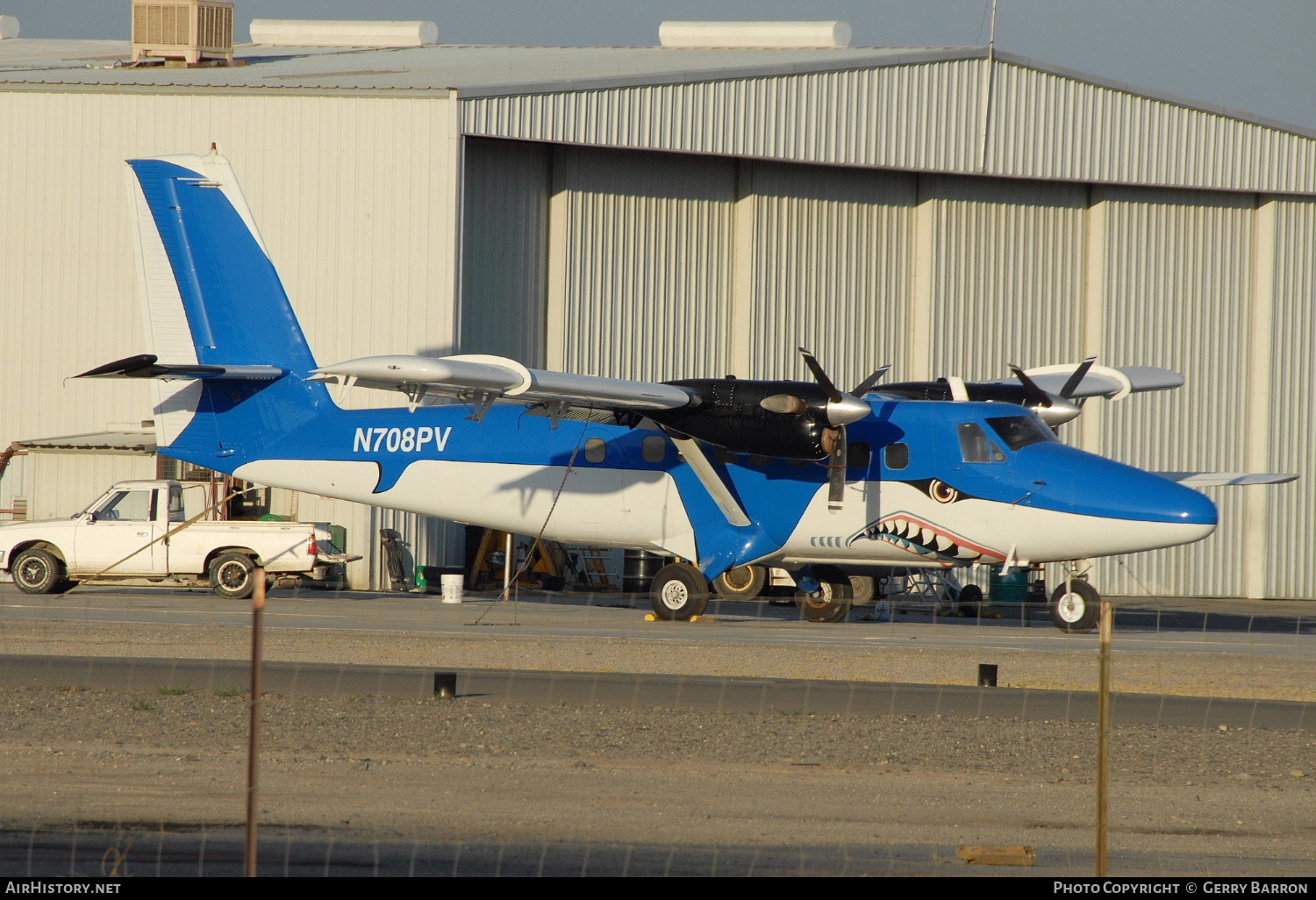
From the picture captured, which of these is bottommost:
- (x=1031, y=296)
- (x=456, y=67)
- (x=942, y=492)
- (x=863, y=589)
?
(x=863, y=589)

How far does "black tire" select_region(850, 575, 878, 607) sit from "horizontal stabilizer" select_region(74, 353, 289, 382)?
935cm

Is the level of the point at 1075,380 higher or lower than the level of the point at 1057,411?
higher

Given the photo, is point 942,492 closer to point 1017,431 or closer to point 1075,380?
point 1017,431

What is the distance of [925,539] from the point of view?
18.8 metres

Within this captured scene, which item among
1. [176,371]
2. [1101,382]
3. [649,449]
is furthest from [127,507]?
[1101,382]

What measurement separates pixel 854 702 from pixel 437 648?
515 centimetres

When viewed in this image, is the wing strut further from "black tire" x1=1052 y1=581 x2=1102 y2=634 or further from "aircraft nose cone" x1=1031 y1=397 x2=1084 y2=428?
"aircraft nose cone" x1=1031 y1=397 x2=1084 y2=428

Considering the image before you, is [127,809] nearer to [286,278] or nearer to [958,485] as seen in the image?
[958,485]

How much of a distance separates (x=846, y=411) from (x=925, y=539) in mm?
2148

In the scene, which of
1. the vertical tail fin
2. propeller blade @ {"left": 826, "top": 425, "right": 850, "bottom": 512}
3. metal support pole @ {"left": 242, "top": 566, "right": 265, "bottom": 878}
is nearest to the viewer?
metal support pole @ {"left": 242, "top": 566, "right": 265, "bottom": 878}

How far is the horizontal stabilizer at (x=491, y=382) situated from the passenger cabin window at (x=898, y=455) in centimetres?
276

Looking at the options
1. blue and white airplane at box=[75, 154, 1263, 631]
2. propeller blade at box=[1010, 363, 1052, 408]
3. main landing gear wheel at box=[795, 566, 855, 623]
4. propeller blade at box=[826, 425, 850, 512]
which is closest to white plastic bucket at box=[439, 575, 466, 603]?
blue and white airplane at box=[75, 154, 1263, 631]

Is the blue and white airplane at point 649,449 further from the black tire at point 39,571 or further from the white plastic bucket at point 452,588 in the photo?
the white plastic bucket at point 452,588

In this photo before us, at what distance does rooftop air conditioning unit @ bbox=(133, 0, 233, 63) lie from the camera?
1196 inches
